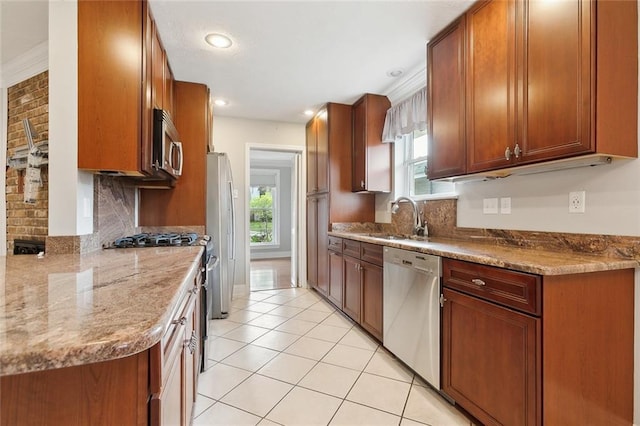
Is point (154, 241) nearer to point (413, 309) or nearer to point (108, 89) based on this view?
point (108, 89)

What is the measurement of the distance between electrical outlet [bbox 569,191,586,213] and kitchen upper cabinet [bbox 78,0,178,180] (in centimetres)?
249

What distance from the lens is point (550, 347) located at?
4.05 feet

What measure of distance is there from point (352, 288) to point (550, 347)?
192cm

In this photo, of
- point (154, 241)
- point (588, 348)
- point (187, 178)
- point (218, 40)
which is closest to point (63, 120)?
point (154, 241)

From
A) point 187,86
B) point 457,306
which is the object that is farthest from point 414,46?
point 187,86

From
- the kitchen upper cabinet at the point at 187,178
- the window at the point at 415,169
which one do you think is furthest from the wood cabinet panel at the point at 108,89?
the window at the point at 415,169

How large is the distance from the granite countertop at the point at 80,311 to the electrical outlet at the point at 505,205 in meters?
2.00

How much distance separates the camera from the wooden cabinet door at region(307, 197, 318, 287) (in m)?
4.12

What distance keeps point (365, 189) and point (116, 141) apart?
2.42 m

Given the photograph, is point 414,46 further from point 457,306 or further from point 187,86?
point 187,86

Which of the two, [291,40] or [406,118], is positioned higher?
[291,40]

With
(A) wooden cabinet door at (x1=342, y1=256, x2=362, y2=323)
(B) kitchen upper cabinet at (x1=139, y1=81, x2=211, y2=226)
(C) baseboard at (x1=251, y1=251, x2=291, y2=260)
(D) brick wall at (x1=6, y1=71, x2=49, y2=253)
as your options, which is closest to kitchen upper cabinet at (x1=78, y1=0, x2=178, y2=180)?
(B) kitchen upper cabinet at (x1=139, y1=81, x2=211, y2=226)

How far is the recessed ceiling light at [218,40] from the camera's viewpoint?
232 centimetres

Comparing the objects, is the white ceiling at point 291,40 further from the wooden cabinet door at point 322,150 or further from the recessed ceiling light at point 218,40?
the wooden cabinet door at point 322,150
